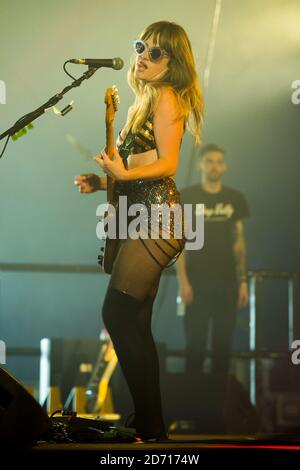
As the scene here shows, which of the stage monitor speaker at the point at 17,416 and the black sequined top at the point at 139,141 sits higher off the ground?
the black sequined top at the point at 139,141

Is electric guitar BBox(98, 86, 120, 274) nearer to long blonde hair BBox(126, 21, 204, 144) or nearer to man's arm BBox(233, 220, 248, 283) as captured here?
long blonde hair BBox(126, 21, 204, 144)

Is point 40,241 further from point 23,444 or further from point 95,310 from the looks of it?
point 23,444

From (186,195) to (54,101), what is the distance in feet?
8.38

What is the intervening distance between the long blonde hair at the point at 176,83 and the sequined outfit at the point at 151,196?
8cm

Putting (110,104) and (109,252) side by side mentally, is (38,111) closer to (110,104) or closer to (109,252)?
(110,104)

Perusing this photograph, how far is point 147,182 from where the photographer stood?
2.95 meters

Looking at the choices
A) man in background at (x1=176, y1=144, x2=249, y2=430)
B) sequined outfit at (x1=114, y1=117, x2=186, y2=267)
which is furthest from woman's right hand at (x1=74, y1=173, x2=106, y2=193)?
man in background at (x1=176, y1=144, x2=249, y2=430)

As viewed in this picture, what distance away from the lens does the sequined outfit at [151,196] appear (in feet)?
9.58

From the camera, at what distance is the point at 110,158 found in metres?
2.95

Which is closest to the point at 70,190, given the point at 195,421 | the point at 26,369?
the point at 26,369

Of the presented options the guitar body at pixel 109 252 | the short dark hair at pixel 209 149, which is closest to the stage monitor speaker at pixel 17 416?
the guitar body at pixel 109 252

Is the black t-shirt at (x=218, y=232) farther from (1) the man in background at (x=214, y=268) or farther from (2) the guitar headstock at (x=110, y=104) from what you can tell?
(2) the guitar headstock at (x=110, y=104)

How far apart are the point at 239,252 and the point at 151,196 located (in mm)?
2811

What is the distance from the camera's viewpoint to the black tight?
9.20 ft
